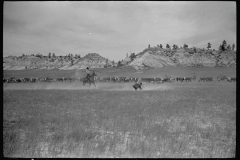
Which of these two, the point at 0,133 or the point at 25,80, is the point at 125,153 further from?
the point at 25,80

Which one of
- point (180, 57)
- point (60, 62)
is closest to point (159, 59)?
point (180, 57)

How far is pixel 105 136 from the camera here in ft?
17.0

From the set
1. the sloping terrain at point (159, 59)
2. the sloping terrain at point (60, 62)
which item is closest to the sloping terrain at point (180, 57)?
the sloping terrain at point (159, 59)

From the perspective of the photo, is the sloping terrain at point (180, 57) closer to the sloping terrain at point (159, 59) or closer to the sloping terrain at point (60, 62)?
the sloping terrain at point (159, 59)

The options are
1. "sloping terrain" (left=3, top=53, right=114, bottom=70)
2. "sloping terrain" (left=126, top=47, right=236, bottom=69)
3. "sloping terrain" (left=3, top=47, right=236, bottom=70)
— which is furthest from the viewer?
"sloping terrain" (left=126, top=47, right=236, bottom=69)

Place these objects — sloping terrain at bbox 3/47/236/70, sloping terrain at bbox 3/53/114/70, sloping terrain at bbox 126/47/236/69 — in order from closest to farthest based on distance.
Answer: sloping terrain at bbox 3/53/114/70 < sloping terrain at bbox 3/47/236/70 < sloping terrain at bbox 126/47/236/69

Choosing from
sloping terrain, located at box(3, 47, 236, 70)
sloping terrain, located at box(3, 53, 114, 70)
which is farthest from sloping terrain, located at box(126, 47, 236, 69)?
sloping terrain, located at box(3, 53, 114, 70)

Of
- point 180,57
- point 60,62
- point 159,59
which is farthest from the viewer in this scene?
point 180,57

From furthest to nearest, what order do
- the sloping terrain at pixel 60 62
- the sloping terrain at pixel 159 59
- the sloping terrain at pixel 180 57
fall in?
1. the sloping terrain at pixel 180 57
2. the sloping terrain at pixel 159 59
3. the sloping terrain at pixel 60 62

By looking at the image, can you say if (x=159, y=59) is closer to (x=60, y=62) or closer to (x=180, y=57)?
(x=180, y=57)

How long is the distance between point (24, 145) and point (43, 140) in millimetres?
551

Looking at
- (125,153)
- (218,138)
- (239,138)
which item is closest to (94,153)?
(125,153)

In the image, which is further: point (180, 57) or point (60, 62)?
point (180, 57)

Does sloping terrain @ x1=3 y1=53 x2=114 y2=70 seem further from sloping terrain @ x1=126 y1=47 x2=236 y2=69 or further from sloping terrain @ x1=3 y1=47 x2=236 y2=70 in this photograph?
sloping terrain @ x1=126 y1=47 x2=236 y2=69
